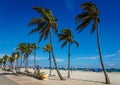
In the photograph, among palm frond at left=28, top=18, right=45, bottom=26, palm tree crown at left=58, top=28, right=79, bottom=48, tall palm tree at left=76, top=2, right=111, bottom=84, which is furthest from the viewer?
palm tree crown at left=58, top=28, right=79, bottom=48

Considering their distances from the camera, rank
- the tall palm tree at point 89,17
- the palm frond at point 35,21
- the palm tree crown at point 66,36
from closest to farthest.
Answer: the tall palm tree at point 89,17 → the palm frond at point 35,21 → the palm tree crown at point 66,36

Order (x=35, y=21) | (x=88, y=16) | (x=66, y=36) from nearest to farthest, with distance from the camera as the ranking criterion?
(x=88, y=16), (x=35, y=21), (x=66, y=36)

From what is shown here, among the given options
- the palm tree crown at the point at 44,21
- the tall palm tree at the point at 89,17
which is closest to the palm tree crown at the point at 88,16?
the tall palm tree at the point at 89,17

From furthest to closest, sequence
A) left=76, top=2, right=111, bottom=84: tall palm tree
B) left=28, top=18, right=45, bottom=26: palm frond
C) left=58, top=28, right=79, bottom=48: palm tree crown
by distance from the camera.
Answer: left=58, top=28, right=79, bottom=48: palm tree crown, left=28, top=18, right=45, bottom=26: palm frond, left=76, top=2, right=111, bottom=84: tall palm tree

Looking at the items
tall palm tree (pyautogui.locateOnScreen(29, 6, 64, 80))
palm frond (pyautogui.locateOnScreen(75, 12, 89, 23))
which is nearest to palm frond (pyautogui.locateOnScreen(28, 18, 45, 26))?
tall palm tree (pyautogui.locateOnScreen(29, 6, 64, 80))

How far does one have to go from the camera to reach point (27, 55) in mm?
83438

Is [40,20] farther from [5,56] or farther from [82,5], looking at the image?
[5,56]

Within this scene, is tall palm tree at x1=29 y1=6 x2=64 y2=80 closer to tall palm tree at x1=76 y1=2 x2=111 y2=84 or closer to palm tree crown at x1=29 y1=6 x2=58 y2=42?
palm tree crown at x1=29 y1=6 x2=58 y2=42

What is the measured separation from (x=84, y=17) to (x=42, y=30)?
30.5ft

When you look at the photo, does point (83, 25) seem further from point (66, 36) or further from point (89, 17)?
point (66, 36)

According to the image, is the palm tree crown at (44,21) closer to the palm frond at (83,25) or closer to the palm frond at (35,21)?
the palm frond at (35,21)

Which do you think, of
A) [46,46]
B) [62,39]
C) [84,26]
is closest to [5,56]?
[46,46]

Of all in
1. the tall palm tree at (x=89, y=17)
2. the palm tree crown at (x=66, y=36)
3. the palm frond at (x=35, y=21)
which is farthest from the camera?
the palm tree crown at (x=66, y=36)

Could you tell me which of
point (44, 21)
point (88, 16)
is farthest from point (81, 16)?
point (44, 21)
